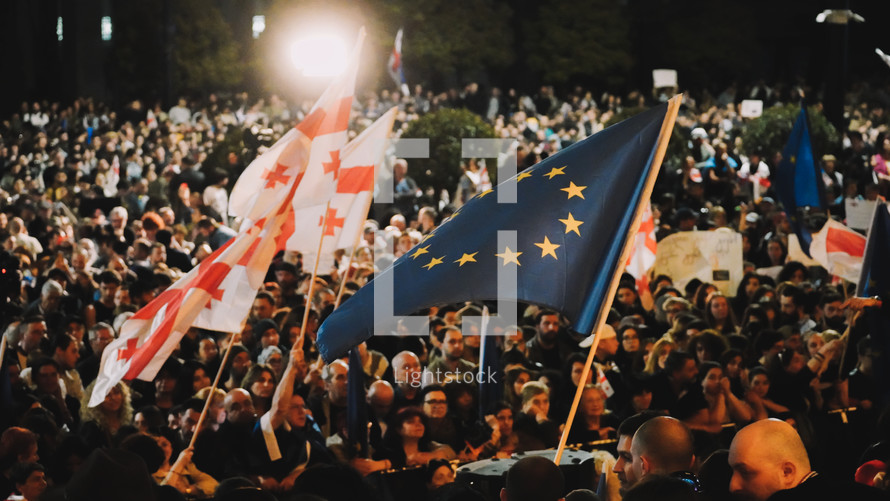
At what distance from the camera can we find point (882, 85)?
42.8 meters

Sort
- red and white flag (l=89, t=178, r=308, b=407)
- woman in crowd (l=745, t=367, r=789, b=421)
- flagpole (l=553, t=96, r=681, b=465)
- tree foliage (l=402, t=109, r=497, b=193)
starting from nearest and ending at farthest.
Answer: flagpole (l=553, t=96, r=681, b=465) < red and white flag (l=89, t=178, r=308, b=407) < woman in crowd (l=745, t=367, r=789, b=421) < tree foliage (l=402, t=109, r=497, b=193)

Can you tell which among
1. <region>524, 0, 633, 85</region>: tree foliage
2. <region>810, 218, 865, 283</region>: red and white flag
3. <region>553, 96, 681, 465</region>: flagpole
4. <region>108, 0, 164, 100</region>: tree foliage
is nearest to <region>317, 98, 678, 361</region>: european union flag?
<region>553, 96, 681, 465</region>: flagpole

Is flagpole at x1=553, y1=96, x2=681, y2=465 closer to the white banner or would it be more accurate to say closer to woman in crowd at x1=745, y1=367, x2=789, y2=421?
woman in crowd at x1=745, y1=367, x2=789, y2=421

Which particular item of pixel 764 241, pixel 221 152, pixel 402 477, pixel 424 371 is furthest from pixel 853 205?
pixel 221 152

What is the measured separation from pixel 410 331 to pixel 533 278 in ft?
16.1

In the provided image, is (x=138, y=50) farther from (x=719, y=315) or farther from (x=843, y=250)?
(x=843, y=250)

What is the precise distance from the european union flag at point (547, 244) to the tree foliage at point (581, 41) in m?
40.7

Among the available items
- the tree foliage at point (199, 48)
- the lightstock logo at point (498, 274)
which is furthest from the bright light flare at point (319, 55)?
the tree foliage at point (199, 48)

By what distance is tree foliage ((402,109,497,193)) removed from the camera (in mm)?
21438

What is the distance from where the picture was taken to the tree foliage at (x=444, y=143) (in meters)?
21.4

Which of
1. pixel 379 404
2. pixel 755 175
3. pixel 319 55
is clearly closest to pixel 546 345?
pixel 379 404

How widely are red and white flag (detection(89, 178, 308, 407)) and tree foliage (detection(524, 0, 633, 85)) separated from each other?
3929cm

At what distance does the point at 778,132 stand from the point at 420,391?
1636cm

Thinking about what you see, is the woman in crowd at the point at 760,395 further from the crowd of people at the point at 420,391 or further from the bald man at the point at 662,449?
the bald man at the point at 662,449
